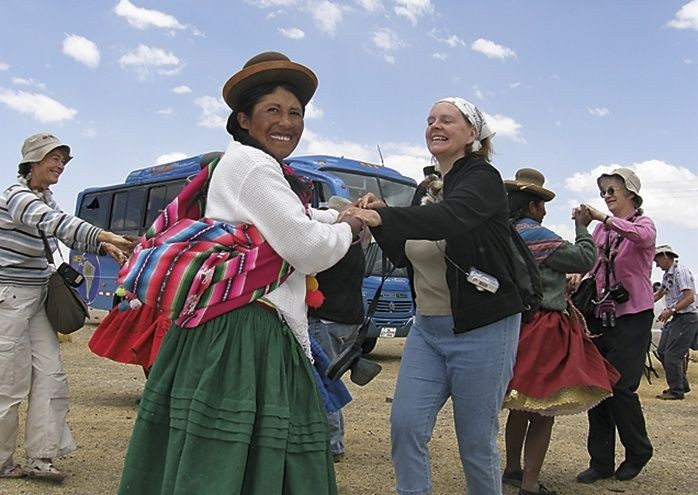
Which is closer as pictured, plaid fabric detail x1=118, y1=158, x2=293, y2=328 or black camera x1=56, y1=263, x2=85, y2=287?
plaid fabric detail x1=118, y1=158, x2=293, y2=328

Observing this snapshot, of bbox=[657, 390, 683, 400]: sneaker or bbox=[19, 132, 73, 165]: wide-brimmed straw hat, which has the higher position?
bbox=[19, 132, 73, 165]: wide-brimmed straw hat

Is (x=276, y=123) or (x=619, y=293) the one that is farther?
(x=619, y=293)

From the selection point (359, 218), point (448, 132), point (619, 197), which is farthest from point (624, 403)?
point (359, 218)

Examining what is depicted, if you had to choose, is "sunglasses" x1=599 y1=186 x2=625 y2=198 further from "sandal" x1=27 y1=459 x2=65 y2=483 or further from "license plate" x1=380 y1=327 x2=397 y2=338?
"license plate" x1=380 y1=327 x2=397 y2=338

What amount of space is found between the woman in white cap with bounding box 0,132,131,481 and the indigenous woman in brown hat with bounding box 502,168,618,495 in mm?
2432

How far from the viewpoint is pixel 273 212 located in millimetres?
2229

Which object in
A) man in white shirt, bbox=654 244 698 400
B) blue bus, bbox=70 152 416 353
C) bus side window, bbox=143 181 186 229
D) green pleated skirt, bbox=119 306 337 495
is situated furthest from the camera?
bus side window, bbox=143 181 186 229

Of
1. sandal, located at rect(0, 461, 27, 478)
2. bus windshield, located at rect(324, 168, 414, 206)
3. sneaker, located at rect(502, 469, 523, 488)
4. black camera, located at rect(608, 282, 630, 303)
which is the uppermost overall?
bus windshield, located at rect(324, 168, 414, 206)

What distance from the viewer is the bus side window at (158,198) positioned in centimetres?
1403

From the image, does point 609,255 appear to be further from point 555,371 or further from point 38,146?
point 38,146

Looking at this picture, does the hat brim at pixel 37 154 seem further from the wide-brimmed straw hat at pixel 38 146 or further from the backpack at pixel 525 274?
the backpack at pixel 525 274

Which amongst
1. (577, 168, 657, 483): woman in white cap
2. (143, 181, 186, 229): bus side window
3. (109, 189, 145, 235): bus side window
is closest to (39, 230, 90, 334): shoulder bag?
(577, 168, 657, 483): woman in white cap

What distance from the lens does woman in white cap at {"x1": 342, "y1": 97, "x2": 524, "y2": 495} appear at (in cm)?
301

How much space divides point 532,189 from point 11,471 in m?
3.37
